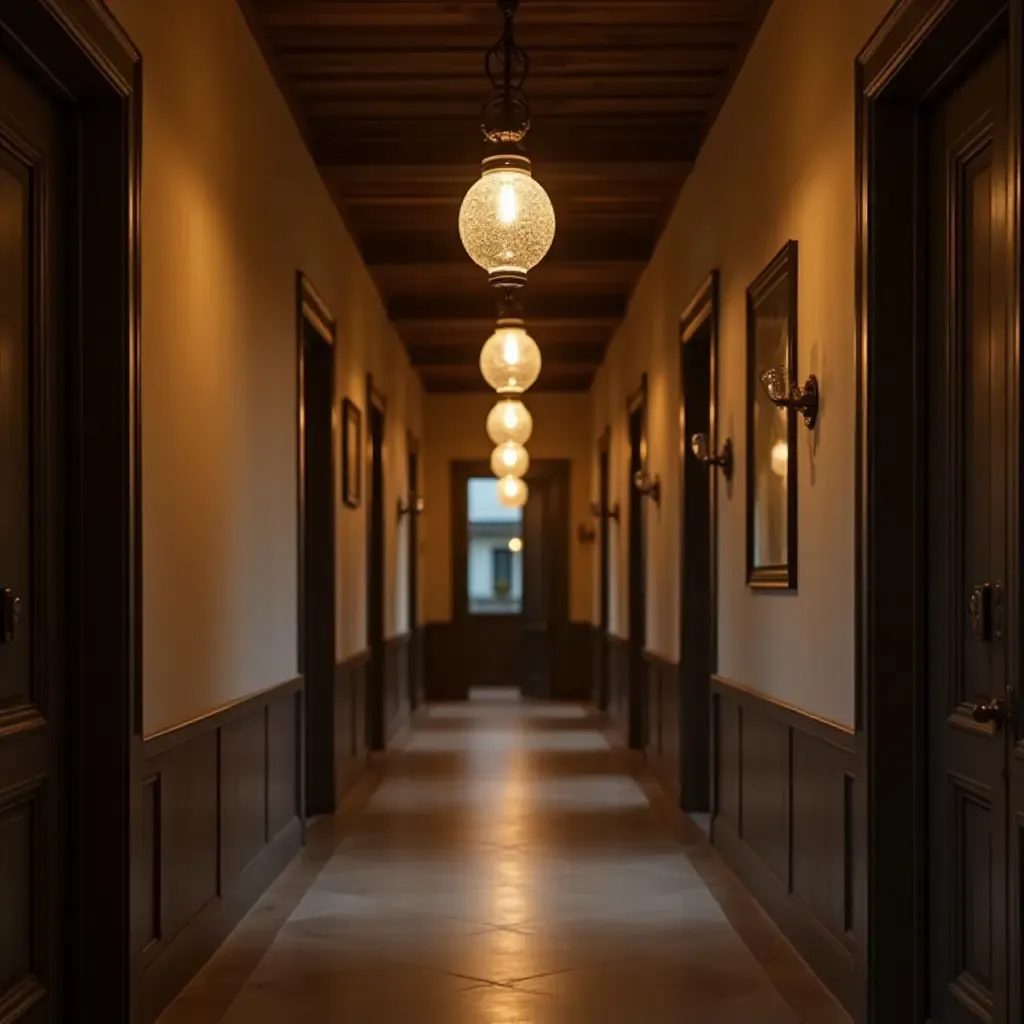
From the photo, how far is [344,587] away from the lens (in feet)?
29.9

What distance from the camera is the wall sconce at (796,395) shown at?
493 cm

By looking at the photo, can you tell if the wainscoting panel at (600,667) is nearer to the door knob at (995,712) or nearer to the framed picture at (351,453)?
the framed picture at (351,453)

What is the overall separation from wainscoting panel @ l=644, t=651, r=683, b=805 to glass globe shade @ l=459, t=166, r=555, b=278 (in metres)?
4.17

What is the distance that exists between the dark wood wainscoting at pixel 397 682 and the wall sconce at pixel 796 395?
7149 millimetres

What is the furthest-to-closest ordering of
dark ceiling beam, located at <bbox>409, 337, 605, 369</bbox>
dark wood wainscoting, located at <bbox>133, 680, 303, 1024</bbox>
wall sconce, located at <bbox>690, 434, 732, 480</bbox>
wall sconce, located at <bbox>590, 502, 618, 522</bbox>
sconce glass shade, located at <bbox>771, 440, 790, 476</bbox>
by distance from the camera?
1. dark ceiling beam, located at <bbox>409, 337, 605, 369</bbox>
2. wall sconce, located at <bbox>590, 502, 618, 522</bbox>
3. wall sconce, located at <bbox>690, 434, 732, 480</bbox>
4. sconce glass shade, located at <bbox>771, 440, 790, 476</bbox>
5. dark wood wainscoting, located at <bbox>133, 680, 303, 1024</bbox>

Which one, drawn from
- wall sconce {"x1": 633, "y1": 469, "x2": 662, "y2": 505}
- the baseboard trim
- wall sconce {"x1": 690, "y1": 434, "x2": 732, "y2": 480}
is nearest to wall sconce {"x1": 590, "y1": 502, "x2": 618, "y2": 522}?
wall sconce {"x1": 633, "y1": 469, "x2": 662, "y2": 505}

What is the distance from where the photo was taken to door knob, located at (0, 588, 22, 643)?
3492mm

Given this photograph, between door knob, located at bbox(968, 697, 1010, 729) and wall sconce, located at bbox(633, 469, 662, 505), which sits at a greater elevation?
wall sconce, located at bbox(633, 469, 662, 505)

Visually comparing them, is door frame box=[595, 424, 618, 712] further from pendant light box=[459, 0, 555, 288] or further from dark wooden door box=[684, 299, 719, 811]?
pendant light box=[459, 0, 555, 288]

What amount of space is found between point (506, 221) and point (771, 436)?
1.55m

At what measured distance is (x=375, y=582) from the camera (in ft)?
37.5

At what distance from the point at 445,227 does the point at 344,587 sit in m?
2.60

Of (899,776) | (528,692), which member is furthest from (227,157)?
(528,692)

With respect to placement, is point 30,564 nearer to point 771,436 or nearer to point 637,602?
point 771,436
